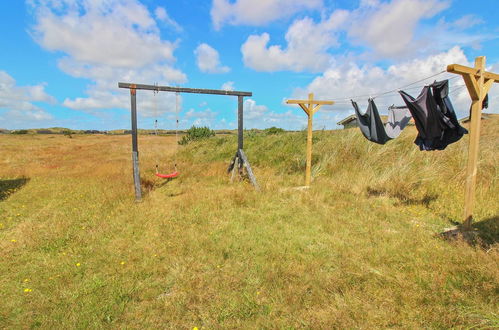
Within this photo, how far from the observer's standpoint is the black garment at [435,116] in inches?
213

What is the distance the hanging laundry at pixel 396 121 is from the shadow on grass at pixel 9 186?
11303 millimetres

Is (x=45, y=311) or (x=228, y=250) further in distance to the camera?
(x=228, y=250)

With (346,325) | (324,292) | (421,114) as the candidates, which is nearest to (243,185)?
(421,114)

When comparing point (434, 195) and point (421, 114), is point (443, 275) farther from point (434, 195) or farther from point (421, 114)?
point (434, 195)

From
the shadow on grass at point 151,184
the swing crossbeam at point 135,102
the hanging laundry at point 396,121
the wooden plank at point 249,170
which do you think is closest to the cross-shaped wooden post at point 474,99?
the hanging laundry at point 396,121

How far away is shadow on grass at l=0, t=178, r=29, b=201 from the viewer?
8.88 metres

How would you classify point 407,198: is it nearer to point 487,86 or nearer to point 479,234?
point 479,234

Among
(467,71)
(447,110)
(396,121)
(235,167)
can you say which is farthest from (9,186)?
(467,71)

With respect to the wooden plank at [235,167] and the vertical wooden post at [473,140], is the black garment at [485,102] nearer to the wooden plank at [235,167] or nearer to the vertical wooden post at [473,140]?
the vertical wooden post at [473,140]

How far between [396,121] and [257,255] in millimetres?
4962

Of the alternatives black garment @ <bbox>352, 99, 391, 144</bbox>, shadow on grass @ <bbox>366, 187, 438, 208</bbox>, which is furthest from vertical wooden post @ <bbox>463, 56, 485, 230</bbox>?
black garment @ <bbox>352, 99, 391, 144</bbox>

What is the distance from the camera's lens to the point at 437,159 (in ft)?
31.1

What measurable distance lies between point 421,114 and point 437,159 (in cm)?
488

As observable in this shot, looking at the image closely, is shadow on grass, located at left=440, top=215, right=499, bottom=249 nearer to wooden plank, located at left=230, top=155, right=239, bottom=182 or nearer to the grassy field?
the grassy field
